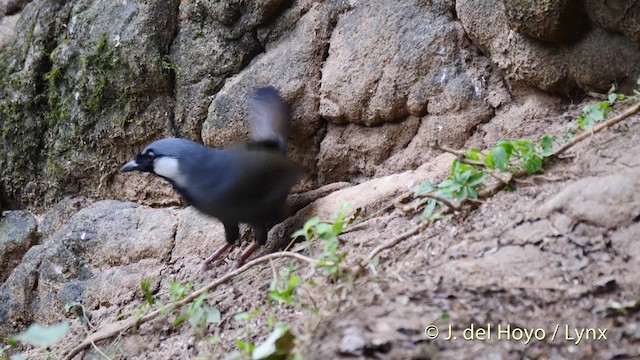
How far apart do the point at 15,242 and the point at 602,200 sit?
422 centimetres

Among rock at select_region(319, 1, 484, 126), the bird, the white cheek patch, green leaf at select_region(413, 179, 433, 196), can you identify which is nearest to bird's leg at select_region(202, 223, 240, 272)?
the bird

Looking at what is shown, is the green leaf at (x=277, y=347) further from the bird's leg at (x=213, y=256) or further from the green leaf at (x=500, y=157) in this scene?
the bird's leg at (x=213, y=256)

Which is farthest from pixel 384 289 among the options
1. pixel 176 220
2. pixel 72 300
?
pixel 72 300

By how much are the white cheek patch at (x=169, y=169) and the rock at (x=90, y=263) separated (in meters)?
0.66

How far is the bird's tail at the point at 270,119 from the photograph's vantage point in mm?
4277

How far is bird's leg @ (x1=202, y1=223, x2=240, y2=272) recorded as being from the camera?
4.12 metres

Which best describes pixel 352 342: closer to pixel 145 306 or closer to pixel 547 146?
pixel 547 146

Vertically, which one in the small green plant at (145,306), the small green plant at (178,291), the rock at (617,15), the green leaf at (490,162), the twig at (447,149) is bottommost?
the small green plant at (145,306)

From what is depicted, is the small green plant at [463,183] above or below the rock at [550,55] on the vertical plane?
below

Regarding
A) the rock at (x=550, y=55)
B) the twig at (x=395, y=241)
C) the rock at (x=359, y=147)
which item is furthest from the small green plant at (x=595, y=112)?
the rock at (x=359, y=147)

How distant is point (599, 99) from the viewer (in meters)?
3.77

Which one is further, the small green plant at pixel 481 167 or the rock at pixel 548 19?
the rock at pixel 548 19

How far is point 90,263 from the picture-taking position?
4.77m

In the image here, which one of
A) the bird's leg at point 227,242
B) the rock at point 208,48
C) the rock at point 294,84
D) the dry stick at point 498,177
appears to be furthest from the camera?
the rock at point 208,48
